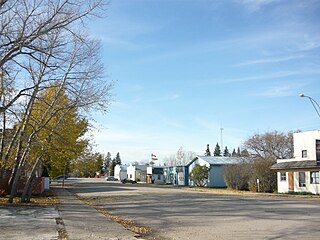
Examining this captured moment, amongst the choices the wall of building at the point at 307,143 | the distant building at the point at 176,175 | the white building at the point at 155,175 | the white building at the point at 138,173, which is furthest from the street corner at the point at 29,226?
the white building at the point at 138,173

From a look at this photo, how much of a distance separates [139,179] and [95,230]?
323 ft

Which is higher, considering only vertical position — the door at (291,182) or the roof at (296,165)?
the roof at (296,165)

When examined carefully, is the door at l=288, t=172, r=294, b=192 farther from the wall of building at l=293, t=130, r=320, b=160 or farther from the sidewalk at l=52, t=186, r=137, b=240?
the sidewalk at l=52, t=186, r=137, b=240

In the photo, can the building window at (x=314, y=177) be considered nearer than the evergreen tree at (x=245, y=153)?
Yes

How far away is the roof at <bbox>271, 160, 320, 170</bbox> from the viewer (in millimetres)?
41078

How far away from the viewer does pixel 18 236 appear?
12.1m

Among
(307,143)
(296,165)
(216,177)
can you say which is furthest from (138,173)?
(307,143)

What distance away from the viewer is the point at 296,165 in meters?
43.0

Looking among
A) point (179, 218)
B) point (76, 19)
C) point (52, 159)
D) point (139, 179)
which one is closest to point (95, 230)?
point (179, 218)

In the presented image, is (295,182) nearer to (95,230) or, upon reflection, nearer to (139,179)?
(95,230)

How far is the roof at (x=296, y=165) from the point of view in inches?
1617

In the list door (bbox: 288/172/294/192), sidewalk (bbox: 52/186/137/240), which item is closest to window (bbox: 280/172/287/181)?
door (bbox: 288/172/294/192)

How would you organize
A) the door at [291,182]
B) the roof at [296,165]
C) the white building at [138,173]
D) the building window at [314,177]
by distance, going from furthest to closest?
the white building at [138,173] < the door at [291,182] < the roof at [296,165] < the building window at [314,177]

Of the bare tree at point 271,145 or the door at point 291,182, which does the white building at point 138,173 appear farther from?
the door at point 291,182
